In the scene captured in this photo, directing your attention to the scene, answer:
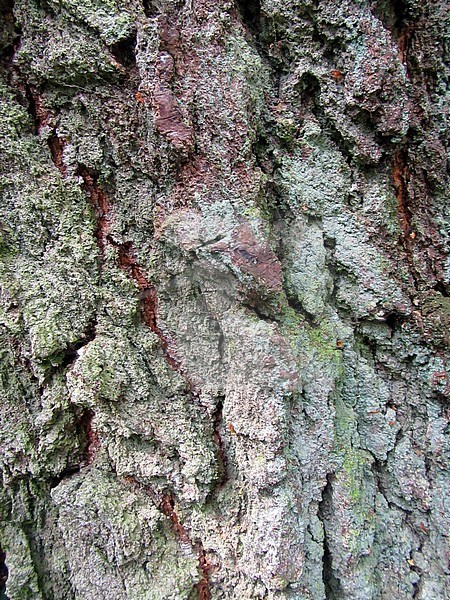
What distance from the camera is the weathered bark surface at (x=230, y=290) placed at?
721 mm

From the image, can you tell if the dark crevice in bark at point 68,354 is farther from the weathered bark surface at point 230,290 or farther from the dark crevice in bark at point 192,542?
the dark crevice in bark at point 192,542

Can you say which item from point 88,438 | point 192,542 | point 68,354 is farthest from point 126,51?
point 192,542

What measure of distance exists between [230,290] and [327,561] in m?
0.54

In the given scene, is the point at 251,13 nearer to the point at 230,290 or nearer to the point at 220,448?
the point at 230,290

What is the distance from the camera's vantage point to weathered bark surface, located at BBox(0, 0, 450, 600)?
0.72m

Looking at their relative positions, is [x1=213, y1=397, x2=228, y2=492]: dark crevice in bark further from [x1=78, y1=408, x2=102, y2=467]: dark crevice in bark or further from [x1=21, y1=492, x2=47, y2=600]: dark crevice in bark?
[x1=21, y1=492, x2=47, y2=600]: dark crevice in bark

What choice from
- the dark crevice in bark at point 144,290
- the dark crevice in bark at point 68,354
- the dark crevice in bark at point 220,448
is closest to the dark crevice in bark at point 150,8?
the dark crevice in bark at point 144,290

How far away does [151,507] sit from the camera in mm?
807

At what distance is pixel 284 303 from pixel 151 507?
44 centimetres

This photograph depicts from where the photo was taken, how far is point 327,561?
815 mm

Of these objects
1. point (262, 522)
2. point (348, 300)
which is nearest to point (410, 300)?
point (348, 300)

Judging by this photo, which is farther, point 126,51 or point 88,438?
point 88,438

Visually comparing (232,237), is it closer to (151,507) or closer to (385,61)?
(385,61)

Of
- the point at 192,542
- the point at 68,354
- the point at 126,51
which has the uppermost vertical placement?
the point at 126,51
